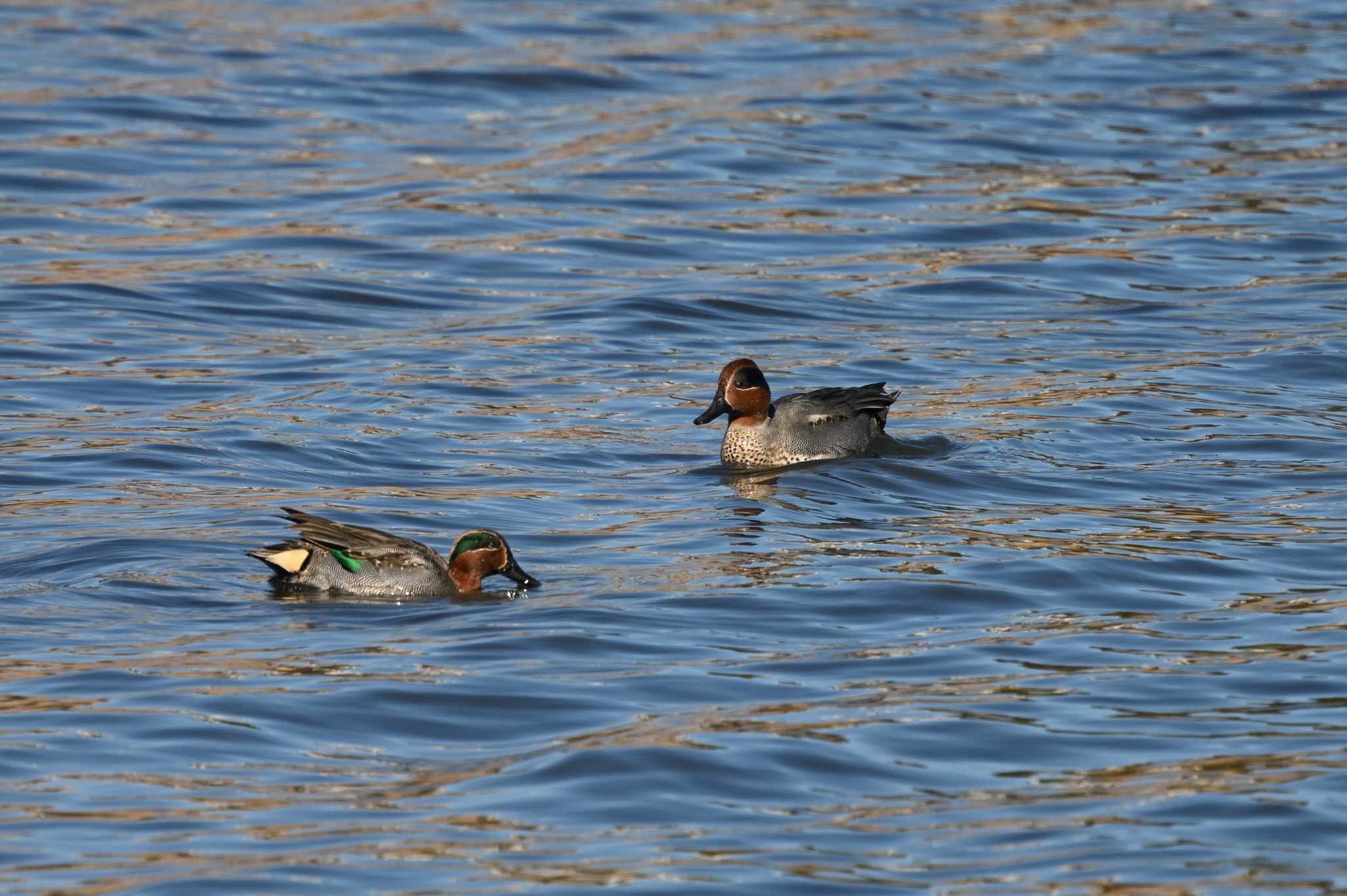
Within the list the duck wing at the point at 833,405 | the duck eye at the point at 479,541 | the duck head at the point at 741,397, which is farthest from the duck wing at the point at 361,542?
the duck wing at the point at 833,405

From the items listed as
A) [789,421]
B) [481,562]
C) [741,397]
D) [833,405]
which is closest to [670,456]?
[741,397]

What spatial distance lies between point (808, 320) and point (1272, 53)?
13.3m

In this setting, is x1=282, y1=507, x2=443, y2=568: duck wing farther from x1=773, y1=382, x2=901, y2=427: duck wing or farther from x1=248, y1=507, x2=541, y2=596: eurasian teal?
x1=773, y1=382, x2=901, y2=427: duck wing

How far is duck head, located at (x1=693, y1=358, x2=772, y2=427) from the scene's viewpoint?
1417cm

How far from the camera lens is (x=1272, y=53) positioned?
29156 millimetres

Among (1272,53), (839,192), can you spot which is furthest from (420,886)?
(1272,53)

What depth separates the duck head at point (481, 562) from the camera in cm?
1045

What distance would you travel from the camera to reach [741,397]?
14.2m

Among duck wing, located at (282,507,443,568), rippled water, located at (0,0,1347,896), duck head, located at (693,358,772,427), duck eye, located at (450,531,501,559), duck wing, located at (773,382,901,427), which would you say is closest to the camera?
rippled water, located at (0,0,1347,896)

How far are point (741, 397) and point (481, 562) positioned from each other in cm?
393

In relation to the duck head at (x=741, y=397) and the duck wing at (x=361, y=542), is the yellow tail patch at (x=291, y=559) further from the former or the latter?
the duck head at (x=741, y=397)

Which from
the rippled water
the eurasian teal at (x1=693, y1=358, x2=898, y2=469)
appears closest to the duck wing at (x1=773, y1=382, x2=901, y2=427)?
the eurasian teal at (x1=693, y1=358, x2=898, y2=469)

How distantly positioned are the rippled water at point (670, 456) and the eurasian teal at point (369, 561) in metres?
0.12

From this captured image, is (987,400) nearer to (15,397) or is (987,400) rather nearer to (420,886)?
(15,397)
